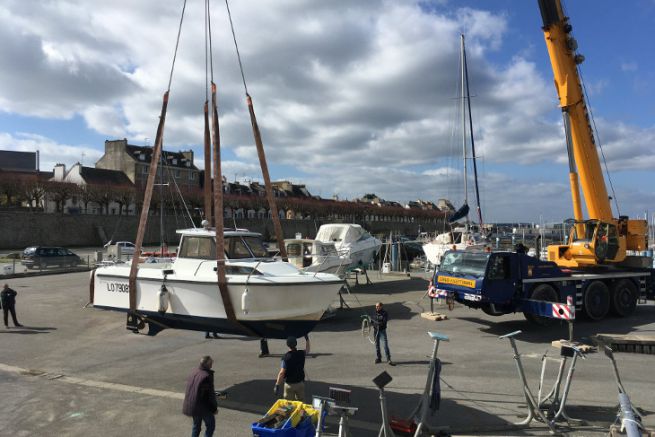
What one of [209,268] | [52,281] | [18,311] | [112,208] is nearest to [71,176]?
[112,208]

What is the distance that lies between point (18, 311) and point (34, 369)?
7964mm

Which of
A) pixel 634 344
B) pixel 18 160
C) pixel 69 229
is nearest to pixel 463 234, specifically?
pixel 634 344

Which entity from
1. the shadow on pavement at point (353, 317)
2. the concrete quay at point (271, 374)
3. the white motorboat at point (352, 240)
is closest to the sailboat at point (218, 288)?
the concrete quay at point (271, 374)

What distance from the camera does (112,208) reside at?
6875cm

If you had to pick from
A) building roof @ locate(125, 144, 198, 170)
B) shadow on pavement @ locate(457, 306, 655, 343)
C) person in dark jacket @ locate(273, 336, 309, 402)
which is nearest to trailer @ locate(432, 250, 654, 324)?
shadow on pavement @ locate(457, 306, 655, 343)

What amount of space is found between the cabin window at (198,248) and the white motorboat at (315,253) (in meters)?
8.69

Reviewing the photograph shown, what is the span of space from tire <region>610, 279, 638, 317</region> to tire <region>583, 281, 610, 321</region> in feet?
1.03

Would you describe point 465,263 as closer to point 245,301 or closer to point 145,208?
point 245,301

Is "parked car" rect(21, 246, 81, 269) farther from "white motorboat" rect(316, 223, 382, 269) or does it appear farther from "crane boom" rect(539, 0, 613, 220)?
"crane boom" rect(539, 0, 613, 220)

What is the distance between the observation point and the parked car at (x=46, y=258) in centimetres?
2930

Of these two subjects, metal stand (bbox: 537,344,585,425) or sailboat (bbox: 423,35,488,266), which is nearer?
metal stand (bbox: 537,344,585,425)

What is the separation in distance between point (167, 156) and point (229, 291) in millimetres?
80202

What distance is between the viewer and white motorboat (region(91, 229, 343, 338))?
7.73m

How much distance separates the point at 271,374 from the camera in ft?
31.1
